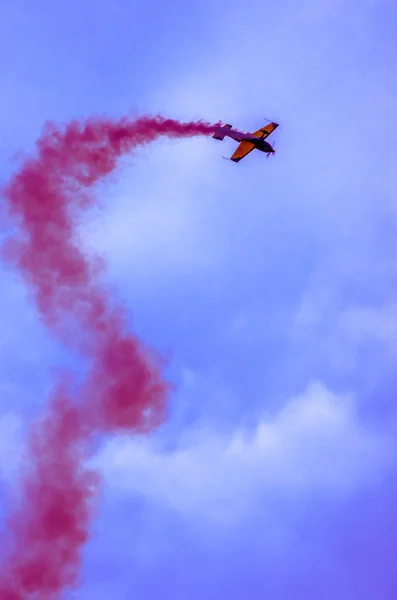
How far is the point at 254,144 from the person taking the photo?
3113 inches

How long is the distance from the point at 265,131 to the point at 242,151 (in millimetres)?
3336

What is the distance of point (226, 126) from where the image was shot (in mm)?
75875

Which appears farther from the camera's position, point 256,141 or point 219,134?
point 256,141

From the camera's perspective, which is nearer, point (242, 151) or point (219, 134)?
point (219, 134)

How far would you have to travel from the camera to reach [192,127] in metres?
76.4

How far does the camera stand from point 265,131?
80.9m

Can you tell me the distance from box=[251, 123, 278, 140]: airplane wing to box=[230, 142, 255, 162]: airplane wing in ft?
3.29

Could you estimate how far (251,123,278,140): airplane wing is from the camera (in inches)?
3152

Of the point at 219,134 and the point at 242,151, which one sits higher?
the point at 242,151

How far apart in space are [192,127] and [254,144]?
19.4ft

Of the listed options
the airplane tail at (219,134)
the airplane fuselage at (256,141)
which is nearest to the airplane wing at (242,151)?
the airplane fuselage at (256,141)

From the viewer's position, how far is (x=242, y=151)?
79.2 meters

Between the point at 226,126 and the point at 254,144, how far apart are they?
13.6 ft

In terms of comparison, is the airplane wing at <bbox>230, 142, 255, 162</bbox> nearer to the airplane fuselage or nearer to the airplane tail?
the airplane fuselage
